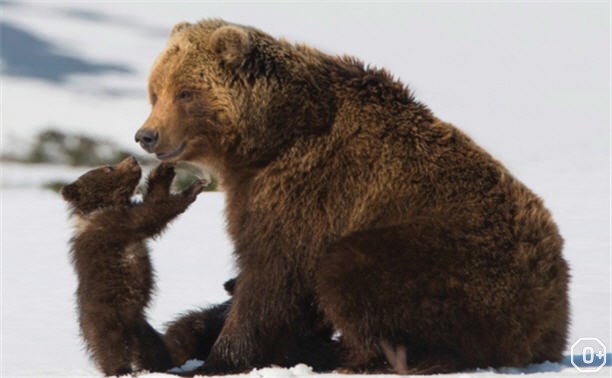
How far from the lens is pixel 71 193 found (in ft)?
28.9

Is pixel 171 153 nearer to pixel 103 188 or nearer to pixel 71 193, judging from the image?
pixel 103 188

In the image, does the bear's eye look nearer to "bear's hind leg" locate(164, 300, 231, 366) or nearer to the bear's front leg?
the bear's front leg

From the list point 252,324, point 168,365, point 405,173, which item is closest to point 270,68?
point 405,173

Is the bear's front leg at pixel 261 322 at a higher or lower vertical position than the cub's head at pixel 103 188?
lower

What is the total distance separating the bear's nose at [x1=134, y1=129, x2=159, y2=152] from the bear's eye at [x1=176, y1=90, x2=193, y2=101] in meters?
0.31

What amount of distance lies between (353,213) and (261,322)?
0.95 m

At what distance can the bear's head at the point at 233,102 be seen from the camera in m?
7.56

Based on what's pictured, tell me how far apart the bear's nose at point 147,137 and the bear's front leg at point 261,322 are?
1110 mm

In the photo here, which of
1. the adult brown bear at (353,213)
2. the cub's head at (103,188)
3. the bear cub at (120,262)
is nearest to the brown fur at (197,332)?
the bear cub at (120,262)

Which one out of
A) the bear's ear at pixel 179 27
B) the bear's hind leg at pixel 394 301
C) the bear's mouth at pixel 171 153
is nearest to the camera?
the bear's hind leg at pixel 394 301

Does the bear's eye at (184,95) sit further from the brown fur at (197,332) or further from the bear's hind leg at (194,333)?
the bear's hind leg at (194,333)

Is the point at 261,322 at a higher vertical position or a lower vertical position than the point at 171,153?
lower

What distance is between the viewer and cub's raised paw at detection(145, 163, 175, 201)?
27.6 feet

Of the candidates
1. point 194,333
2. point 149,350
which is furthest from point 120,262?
point 194,333
